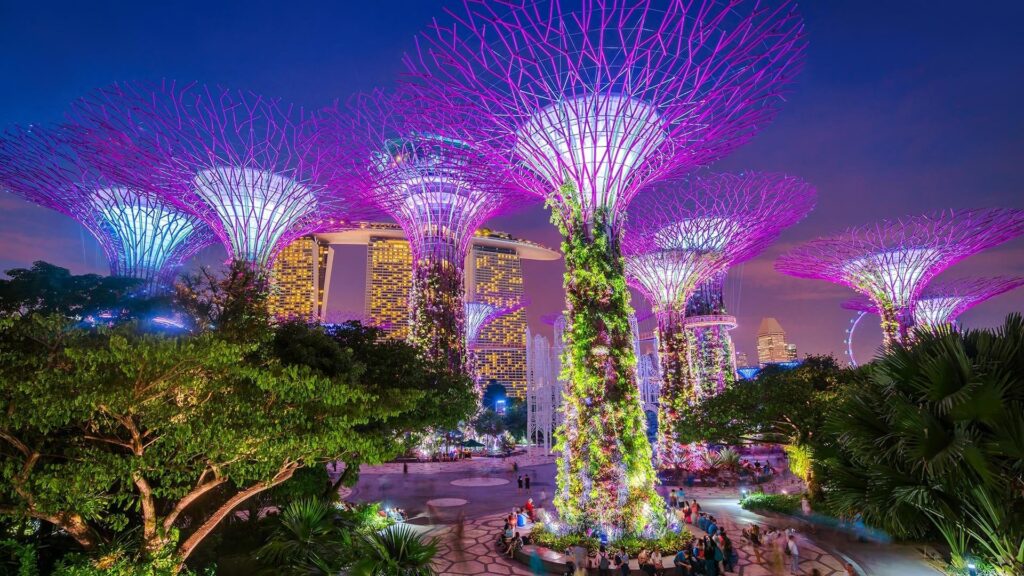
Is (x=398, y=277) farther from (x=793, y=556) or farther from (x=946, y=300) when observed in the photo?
(x=793, y=556)

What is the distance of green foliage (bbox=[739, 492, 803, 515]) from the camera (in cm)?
1722

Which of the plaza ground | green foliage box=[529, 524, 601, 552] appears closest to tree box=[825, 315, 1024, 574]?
the plaza ground

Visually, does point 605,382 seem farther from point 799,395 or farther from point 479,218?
point 479,218

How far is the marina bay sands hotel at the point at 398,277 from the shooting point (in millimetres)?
103750

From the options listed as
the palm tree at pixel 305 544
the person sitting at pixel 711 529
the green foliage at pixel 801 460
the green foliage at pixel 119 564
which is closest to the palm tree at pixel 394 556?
the palm tree at pixel 305 544

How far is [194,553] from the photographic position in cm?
1123

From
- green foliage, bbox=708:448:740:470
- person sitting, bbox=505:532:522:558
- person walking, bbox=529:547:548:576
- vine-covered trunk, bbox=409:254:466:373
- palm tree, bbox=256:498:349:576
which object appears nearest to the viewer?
palm tree, bbox=256:498:349:576

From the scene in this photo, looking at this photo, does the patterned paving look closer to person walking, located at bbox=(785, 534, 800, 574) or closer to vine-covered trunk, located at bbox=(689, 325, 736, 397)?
person walking, located at bbox=(785, 534, 800, 574)

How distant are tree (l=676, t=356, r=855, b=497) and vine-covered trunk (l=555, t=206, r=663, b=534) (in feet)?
19.7

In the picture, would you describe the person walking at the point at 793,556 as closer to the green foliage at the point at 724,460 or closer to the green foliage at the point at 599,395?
the green foliage at the point at 599,395

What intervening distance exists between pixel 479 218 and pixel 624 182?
13.7 metres

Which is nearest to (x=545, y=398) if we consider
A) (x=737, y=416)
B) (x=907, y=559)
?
(x=737, y=416)

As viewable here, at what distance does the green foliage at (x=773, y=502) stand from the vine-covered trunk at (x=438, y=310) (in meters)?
13.6

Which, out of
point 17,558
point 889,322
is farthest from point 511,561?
point 889,322
